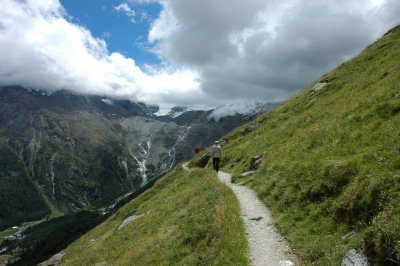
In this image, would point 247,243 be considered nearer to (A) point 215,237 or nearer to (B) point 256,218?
(A) point 215,237

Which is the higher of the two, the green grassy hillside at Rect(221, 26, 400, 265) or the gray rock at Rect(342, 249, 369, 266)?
the green grassy hillside at Rect(221, 26, 400, 265)

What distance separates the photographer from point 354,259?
8.02 m

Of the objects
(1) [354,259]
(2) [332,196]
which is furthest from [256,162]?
(1) [354,259]

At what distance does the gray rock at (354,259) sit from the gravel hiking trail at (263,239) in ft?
6.70

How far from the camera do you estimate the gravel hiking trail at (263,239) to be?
10.2 metres

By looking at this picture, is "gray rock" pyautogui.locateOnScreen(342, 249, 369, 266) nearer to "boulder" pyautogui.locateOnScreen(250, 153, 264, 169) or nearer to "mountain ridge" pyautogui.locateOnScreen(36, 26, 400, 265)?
"mountain ridge" pyautogui.locateOnScreen(36, 26, 400, 265)

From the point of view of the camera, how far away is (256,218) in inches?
557

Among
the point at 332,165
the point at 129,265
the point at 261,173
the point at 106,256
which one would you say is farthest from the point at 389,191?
the point at 106,256

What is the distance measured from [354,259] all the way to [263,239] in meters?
4.46

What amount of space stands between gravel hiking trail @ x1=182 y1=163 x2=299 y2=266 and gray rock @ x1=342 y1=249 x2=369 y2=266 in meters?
2.04

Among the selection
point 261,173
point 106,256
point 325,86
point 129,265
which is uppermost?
point 325,86

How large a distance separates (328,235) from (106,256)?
2356cm

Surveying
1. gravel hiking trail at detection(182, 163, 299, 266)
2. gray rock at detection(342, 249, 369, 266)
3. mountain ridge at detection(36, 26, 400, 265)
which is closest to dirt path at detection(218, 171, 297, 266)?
gravel hiking trail at detection(182, 163, 299, 266)

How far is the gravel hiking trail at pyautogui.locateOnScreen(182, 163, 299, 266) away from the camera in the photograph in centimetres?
1018
